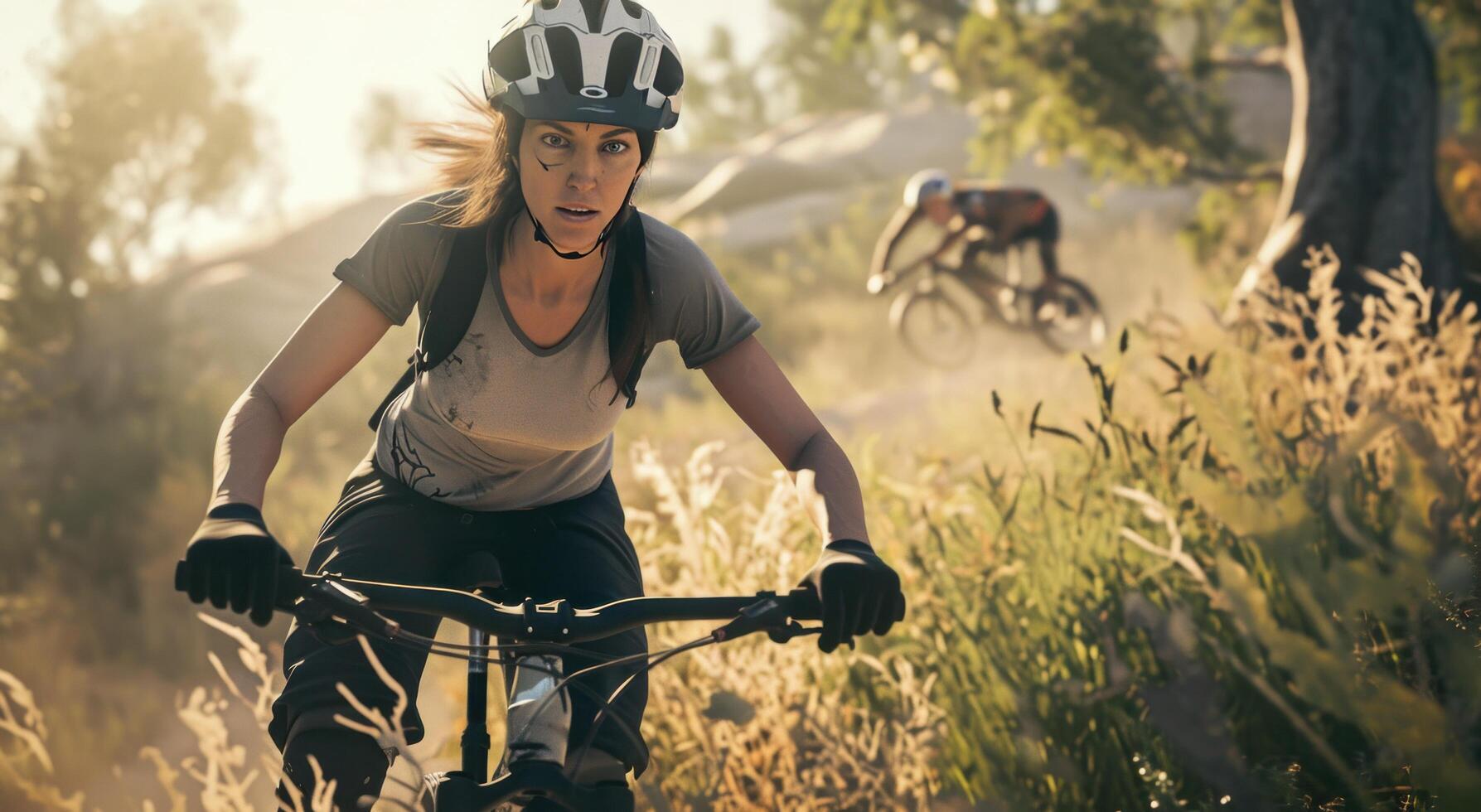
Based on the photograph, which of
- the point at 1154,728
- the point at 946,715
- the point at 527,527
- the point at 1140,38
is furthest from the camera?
the point at 1140,38

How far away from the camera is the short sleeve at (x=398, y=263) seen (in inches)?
109

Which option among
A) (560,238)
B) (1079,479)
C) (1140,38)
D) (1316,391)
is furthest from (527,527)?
(1140,38)

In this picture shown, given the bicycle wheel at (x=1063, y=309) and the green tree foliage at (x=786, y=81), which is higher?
the green tree foliage at (x=786, y=81)

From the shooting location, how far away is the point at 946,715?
4.24m

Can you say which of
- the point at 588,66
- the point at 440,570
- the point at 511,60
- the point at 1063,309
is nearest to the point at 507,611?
the point at 440,570

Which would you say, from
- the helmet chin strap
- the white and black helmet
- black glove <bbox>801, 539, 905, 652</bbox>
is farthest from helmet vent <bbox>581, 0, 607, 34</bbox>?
black glove <bbox>801, 539, 905, 652</bbox>

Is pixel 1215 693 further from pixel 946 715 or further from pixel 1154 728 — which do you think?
pixel 946 715

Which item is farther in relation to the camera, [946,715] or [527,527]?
[946,715]

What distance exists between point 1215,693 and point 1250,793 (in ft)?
4.54

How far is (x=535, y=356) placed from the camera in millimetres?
2893

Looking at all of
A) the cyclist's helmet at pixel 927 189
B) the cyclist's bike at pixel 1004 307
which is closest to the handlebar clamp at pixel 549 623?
the cyclist's bike at pixel 1004 307

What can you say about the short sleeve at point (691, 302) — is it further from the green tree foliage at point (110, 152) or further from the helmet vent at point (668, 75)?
the green tree foliage at point (110, 152)

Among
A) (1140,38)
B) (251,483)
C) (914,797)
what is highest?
(1140,38)

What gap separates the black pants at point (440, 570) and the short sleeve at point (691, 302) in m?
0.48
